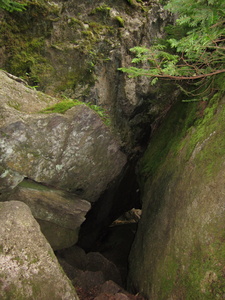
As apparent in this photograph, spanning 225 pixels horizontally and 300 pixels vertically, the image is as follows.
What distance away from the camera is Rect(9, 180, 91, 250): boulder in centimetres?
619

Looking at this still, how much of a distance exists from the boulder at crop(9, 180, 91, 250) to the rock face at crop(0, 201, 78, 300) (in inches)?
70.9

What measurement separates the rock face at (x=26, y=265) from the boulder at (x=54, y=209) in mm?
1800

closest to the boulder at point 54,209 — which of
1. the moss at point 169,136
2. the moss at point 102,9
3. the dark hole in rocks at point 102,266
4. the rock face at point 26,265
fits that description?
the dark hole in rocks at point 102,266

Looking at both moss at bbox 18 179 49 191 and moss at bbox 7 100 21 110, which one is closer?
moss at bbox 7 100 21 110

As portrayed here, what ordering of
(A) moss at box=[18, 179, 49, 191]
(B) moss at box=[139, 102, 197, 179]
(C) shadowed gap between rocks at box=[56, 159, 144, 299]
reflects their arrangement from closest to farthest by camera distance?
(A) moss at box=[18, 179, 49, 191] → (B) moss at box=[139, 102, 197, 179] → (C) shadowed gap between rocks at box=[56, 159, 144, 299]

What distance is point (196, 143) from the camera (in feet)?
16.5

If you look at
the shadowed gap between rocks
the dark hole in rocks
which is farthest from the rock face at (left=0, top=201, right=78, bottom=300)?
the shadowed gap between rocks

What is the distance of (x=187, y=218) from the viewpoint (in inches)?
169

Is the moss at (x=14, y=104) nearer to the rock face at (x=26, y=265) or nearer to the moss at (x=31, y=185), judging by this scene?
the moss at (x=31, y=185)

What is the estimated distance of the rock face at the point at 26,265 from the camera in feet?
12.0

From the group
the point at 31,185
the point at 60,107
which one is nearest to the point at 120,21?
the point at 60,107

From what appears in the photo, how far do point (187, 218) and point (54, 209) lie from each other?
4.00 metres

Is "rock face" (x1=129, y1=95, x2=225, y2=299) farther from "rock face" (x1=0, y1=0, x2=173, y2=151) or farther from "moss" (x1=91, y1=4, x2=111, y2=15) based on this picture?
"moss" (x1=91, y1=4, x2=111, y2=15)

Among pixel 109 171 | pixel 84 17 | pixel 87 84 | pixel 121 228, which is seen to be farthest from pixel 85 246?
pixel 84 17
